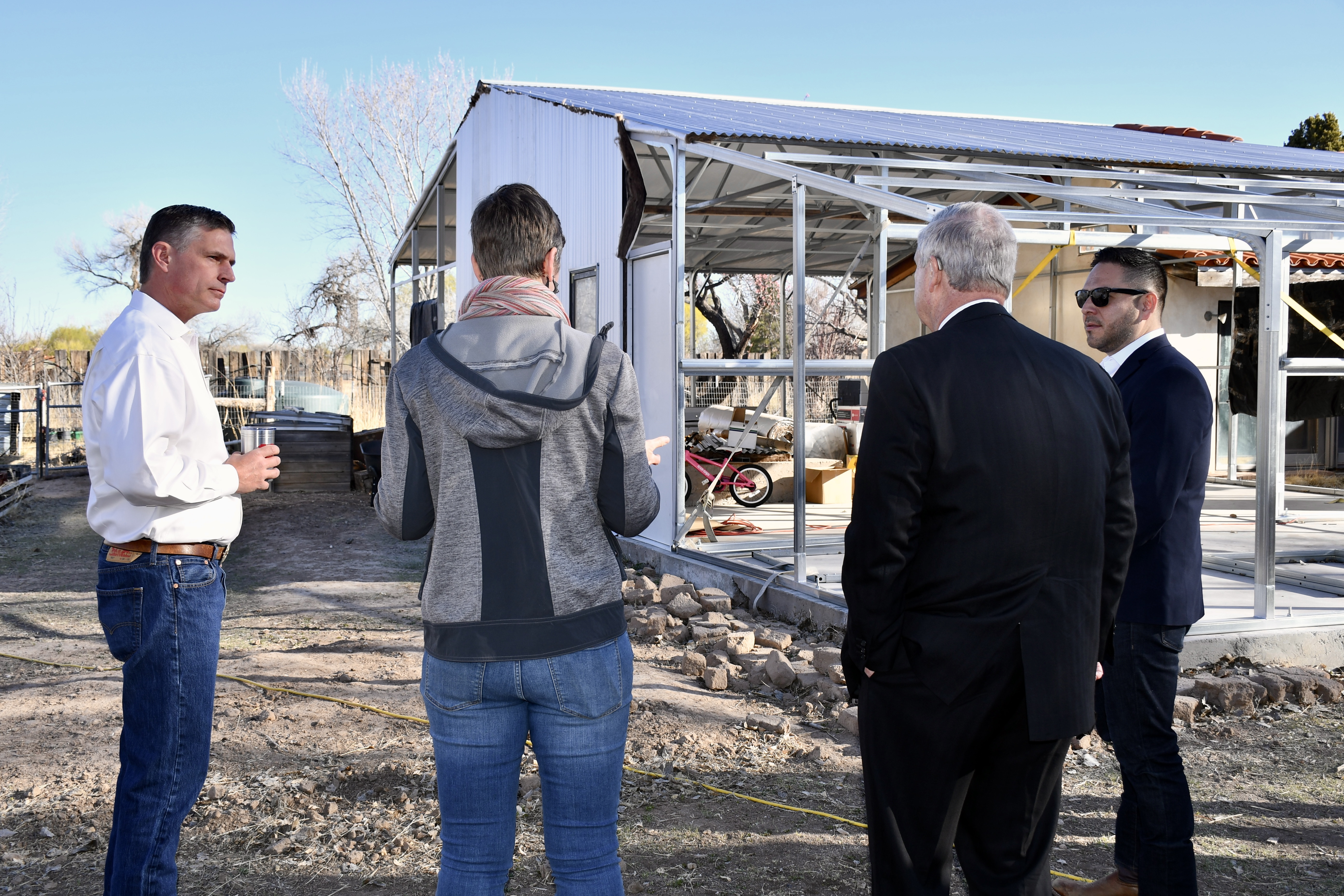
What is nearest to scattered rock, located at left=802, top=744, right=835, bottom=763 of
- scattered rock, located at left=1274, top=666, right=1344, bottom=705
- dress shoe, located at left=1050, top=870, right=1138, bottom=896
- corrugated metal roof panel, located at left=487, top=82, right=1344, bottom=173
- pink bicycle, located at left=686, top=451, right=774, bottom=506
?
dress shoe, located at left=1050, top=870, right=1138, bottom=896

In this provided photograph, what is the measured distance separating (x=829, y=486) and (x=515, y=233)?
9.96m

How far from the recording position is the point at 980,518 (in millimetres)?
2166

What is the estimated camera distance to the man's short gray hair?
2312 mm

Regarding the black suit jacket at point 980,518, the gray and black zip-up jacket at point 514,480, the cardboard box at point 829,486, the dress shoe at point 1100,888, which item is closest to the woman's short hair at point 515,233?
the gray and black zip-up jacket at point 514,480

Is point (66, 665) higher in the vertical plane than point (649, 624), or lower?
lower

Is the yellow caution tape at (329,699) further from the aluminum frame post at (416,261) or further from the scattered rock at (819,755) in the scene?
the aluminum frame post at (416,261)

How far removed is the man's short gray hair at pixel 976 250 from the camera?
7.59 feet

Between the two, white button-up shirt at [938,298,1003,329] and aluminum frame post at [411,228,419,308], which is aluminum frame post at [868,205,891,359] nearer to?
white button-up shirt at [938,298,1003,329]

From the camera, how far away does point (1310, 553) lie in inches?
321

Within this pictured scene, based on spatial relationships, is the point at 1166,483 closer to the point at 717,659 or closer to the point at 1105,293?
the point at 1105,293

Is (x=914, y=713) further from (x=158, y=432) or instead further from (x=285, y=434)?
(x=285, y=434)

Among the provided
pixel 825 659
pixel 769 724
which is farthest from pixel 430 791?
pixel 825 659

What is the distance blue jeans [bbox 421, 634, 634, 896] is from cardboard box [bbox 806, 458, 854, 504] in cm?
979

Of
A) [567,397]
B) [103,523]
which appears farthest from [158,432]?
[567,397]
